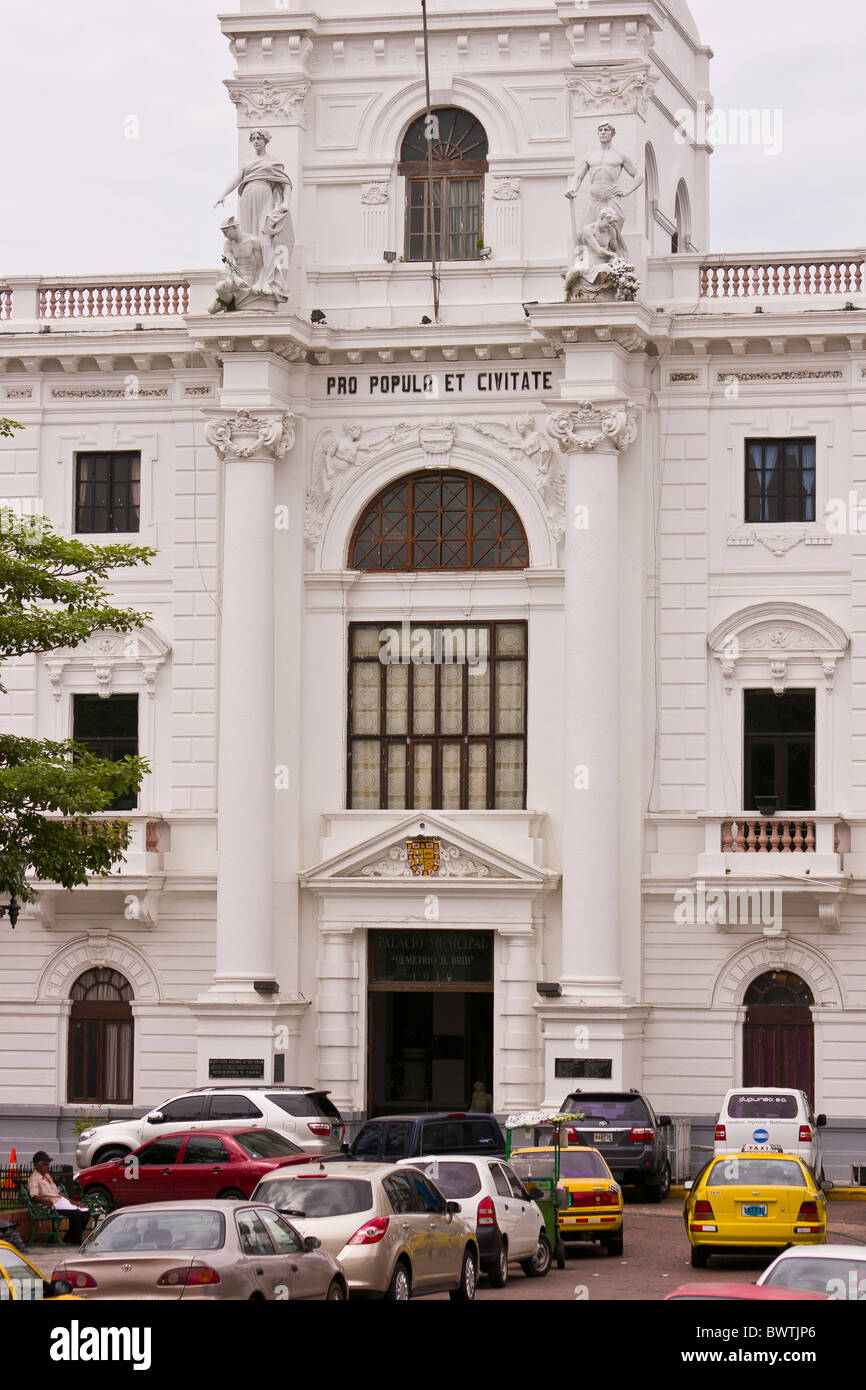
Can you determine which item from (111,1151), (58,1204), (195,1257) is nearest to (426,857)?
(111,1151)

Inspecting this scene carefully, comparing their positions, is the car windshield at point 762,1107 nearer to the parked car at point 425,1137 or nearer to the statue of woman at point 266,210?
the parked car at point 425,1137

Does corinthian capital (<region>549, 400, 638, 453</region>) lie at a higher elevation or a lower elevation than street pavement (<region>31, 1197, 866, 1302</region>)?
higher

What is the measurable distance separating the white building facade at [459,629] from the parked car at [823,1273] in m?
24.6

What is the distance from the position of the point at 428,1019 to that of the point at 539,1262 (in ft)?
61.7

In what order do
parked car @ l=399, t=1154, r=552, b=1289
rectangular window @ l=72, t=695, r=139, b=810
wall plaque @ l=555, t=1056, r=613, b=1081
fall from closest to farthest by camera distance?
1. parked car @ l=399, t=1154, r=552, b=1289
2. wall plaque @ l=555, t=1056, r=613, b=1081
3. rectangular window @ l=72, t=695, r=139, b=810

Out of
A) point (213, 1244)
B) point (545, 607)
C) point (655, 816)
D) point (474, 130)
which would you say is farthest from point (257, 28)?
point (213, 1244)

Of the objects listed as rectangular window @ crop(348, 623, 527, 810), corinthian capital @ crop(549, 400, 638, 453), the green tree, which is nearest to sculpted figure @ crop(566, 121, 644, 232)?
corinthian capital @ crop(549, 400, 638, 453)

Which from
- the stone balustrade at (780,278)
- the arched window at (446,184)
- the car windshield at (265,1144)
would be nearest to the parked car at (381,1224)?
the car windshield at (265,1144)

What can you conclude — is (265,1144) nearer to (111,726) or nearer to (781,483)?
(111,726)

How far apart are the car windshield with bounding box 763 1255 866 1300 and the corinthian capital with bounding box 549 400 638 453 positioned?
27434mm

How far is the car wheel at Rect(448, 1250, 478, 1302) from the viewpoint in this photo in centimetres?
2700

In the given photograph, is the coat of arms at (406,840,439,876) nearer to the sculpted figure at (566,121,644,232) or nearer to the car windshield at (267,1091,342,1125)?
the car windshield at (267,1091,342,1125)

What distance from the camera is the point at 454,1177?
2973 cm

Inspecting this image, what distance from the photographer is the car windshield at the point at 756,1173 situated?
30688 millimetres
